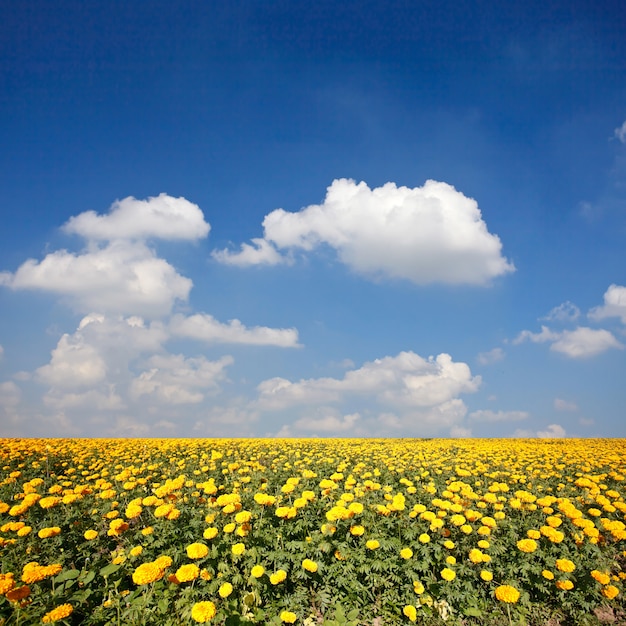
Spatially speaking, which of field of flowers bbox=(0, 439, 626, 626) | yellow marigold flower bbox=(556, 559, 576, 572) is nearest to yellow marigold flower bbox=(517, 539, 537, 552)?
field of flowers bbox=(0, 439, 626, 626)

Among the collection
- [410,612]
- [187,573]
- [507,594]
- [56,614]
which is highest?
[187,573]

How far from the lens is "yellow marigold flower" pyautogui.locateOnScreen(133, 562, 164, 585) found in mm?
4457

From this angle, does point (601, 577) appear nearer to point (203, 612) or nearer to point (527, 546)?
point (527, 546)

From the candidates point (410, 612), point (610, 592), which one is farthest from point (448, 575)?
point (610, 592)

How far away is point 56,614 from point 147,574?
96cm

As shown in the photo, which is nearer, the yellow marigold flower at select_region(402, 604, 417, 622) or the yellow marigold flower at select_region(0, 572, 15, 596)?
the yellow marigold flower at select_region(0, 572, 15, 596)

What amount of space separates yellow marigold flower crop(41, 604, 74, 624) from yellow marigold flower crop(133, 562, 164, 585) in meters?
0.71

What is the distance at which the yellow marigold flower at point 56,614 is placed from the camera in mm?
4254

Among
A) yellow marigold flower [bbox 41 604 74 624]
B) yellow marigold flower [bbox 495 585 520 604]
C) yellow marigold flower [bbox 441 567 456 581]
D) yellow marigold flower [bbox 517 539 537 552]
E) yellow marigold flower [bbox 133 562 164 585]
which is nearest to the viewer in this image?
yellow marigold flower [bbox 41 604 74 624]

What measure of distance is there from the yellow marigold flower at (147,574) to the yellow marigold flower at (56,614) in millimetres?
708

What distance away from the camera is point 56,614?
170 inches

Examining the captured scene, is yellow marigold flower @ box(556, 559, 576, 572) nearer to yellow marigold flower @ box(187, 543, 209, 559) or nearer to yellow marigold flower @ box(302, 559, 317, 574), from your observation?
yellow marigold flower @ box(302, 559, 317, 574)

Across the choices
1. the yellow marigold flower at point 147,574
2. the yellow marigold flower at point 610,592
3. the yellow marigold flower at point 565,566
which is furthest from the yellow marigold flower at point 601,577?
the yellow marigold flower at point 147,574

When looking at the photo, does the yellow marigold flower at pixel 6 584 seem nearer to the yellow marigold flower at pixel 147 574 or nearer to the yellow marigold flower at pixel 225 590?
the yellow marigold flower at pixel 147 574
